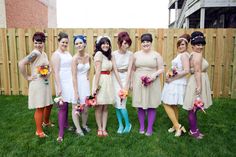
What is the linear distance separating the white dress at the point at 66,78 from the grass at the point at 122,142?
763 millimetres

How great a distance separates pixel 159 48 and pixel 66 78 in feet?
12.9

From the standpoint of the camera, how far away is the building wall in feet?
41.8

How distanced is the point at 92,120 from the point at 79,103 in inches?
50.6

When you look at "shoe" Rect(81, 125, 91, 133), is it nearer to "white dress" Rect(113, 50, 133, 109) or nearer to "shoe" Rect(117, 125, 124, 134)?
"shoe" Rect(117, 125, 124, 134)

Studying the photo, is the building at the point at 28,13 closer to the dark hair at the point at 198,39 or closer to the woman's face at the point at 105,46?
the woman's face at the point at 105,46

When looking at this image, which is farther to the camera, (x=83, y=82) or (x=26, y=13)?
(x=26, y=13)

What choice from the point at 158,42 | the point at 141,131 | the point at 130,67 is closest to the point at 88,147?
the point at 141,131

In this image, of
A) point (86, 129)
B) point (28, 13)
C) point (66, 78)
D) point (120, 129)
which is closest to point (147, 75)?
point (120, 129)

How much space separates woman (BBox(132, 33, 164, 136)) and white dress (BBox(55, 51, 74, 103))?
1.18 m

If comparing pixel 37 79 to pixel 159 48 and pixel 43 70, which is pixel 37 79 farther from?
pixel 159 48

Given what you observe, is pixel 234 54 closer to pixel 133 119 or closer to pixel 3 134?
pixel 133 119

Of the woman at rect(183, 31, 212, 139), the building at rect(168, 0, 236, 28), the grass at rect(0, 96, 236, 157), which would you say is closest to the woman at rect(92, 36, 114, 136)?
the grass at rect(0, 96, 236, 157)

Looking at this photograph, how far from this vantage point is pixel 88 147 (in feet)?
13.2

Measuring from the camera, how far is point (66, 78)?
169 inches
